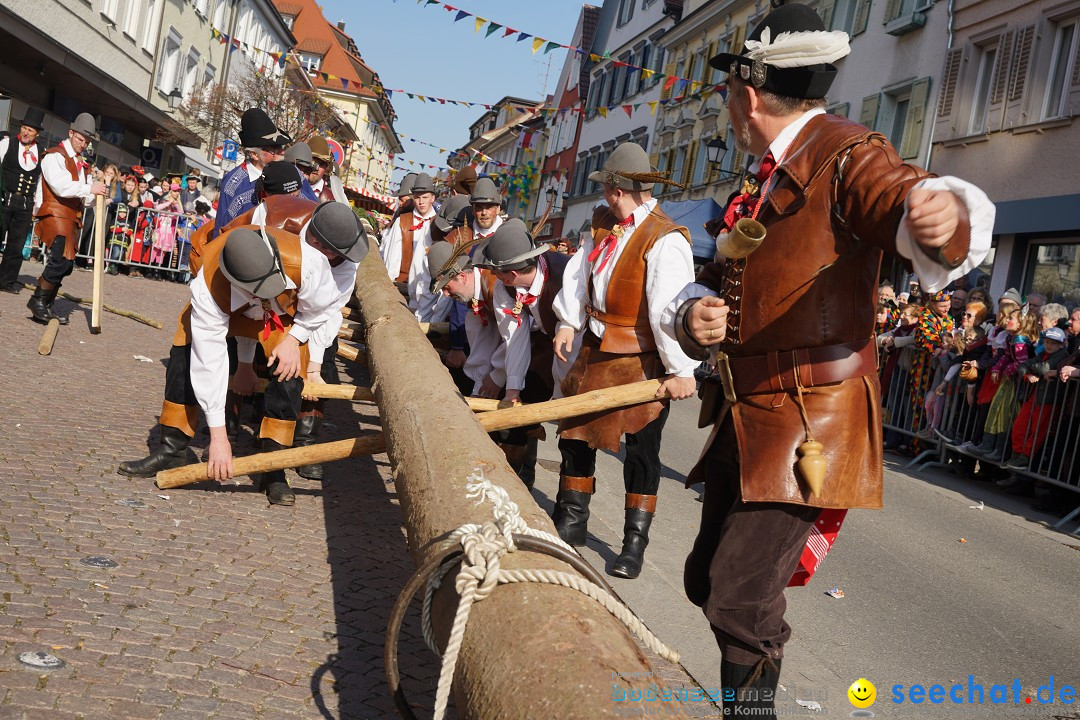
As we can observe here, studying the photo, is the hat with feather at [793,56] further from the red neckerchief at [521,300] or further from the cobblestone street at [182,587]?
the red neckerchief at [521,300]

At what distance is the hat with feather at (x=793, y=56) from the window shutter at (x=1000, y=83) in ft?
53.1

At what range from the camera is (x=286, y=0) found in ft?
227

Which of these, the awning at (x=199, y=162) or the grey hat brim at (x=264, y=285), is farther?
the awning at (x=199, y=162)

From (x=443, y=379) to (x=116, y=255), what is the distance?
1566cm

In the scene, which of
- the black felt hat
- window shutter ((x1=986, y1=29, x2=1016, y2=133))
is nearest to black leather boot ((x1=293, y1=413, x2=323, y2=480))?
the black felt hat

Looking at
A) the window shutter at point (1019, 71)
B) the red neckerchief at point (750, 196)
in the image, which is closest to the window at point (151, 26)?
the window shutter at point (1019, 71)

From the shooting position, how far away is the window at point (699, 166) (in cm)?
3173

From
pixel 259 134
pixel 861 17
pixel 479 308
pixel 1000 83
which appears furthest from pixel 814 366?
pixel 861 17

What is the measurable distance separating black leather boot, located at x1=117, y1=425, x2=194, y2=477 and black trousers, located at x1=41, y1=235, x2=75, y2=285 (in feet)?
18.4

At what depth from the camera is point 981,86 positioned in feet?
61.3

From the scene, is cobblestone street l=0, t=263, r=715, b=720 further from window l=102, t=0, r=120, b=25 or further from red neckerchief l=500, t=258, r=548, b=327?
window l=102, t=0, r=120, b=25

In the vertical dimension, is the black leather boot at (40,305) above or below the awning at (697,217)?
below

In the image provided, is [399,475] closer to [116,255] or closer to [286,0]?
[116,255]

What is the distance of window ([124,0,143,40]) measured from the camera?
29219 millimetres
